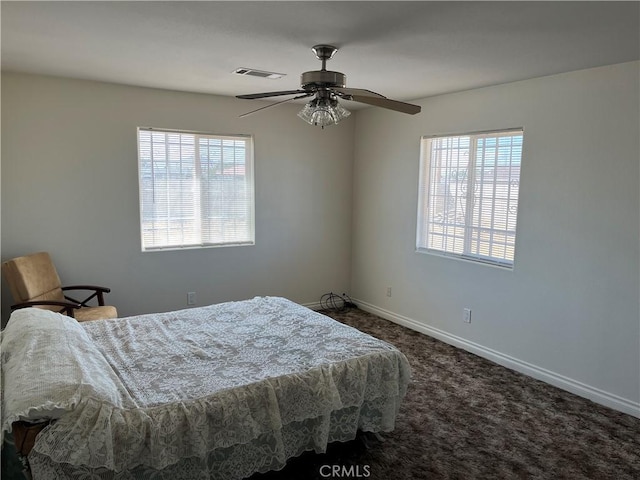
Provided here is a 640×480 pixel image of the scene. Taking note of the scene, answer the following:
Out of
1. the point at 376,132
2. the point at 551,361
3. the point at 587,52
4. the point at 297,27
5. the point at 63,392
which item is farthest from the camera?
the point at 376,132

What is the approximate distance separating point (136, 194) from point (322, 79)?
2520mm

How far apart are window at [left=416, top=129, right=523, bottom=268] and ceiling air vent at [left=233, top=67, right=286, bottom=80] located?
1.76 metres

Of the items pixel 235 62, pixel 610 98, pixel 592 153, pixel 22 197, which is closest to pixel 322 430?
pixel 235 62

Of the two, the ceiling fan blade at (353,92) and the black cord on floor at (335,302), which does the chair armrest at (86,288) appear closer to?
the black cord on floor at (335,302)

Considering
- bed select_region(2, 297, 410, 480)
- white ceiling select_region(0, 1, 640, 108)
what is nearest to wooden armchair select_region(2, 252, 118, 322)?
bed select_region(2, 297, 410, 480)

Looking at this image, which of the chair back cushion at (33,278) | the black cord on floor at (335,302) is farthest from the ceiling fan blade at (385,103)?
the black cord on floor at (335,302)

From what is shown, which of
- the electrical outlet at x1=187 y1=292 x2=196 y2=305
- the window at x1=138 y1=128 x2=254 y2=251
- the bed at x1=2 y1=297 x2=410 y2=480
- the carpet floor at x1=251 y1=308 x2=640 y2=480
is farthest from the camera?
the electrical outlet at x1=187 y1=292 x2=196 y2=305

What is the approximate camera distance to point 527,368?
3.77 metres

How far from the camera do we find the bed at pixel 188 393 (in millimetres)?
1799

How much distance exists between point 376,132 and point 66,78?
3.08m

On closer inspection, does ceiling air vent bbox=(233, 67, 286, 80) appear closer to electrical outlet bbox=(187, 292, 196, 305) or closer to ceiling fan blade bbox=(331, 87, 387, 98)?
ceiling fan blade bbox=(331, 87, 387, 98)

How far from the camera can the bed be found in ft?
5.90

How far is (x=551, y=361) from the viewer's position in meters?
3.61

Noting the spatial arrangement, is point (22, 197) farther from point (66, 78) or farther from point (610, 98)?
point (610, 98)
